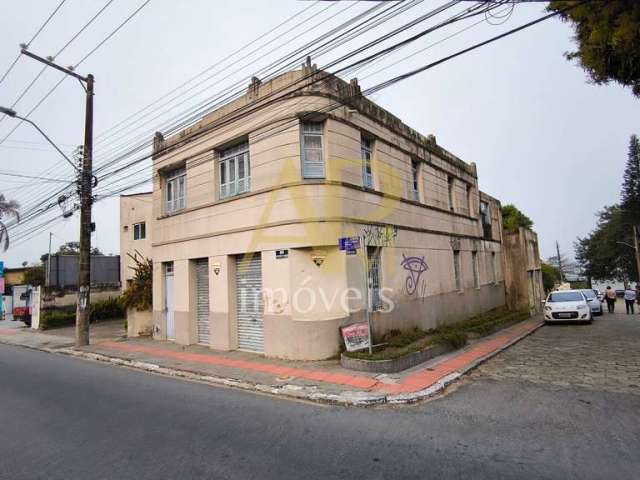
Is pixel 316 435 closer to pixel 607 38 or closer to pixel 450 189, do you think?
pixel 607 38

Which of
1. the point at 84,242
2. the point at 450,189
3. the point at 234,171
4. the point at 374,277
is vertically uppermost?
the point at 450,189

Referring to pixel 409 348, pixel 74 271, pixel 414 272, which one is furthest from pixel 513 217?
pixel 74 271

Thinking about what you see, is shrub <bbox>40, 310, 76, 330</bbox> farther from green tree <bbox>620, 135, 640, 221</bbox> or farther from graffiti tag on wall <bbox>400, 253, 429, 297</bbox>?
green tree <bbox>620, 135, 640, 221</bbox>

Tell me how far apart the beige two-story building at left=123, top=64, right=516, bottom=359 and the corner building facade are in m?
0.04

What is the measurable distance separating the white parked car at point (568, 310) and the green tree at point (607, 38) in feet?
38.2

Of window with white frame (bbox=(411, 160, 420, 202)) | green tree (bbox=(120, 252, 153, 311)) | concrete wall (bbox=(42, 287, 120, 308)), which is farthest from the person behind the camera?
concrete wall (bbox=(42, 287, 120, 308))

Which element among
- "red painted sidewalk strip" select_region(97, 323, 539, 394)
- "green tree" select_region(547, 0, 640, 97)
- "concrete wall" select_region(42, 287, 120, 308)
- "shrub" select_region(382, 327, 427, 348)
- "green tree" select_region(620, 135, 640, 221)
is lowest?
"red painted sidewalk strip" select_region(97, 323, 539, 394)

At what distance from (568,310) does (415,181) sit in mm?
8841

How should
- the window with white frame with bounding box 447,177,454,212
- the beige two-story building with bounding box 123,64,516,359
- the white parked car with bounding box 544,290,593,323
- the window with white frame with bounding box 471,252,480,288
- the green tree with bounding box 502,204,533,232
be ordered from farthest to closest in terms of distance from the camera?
the green tree with bounding box 502,204,533,232 → the window with white frame with bounding box 471,252,480,288 → the window with white frame with bounding box 447,177,454,212 → the white parked car with bounding box 544,290,593,323 → the beige two-story building with bounding box 123,64,516,359

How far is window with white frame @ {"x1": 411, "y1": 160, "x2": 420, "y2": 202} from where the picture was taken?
45.6 ft

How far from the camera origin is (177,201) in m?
13.9

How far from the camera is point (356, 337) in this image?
9.48m

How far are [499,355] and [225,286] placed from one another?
306 inches

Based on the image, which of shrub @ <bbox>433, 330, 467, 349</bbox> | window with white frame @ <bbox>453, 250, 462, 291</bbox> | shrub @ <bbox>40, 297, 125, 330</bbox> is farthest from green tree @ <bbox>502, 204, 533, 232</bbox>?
shrub @ <bbox>40, 297, 125, 330</bbox>
